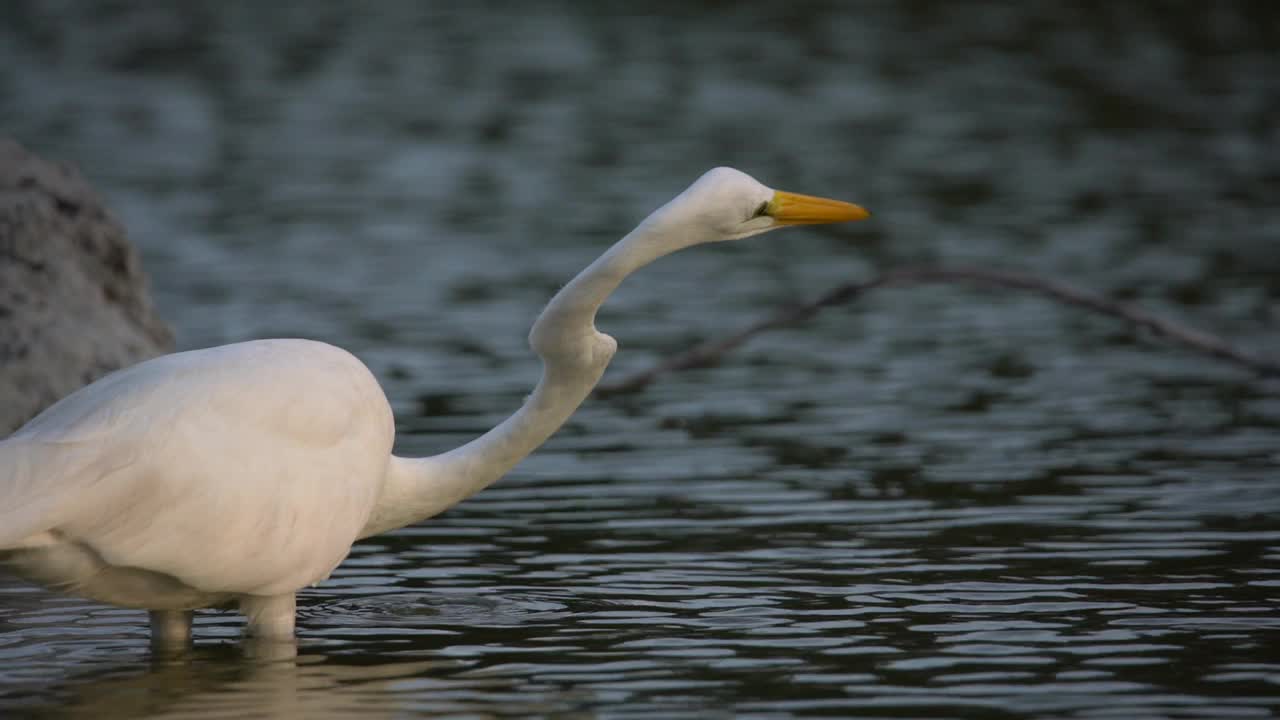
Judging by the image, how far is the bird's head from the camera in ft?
30.8

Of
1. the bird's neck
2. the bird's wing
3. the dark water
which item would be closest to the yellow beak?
the bird's neck

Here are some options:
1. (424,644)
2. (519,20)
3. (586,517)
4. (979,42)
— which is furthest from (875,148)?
(424,644)

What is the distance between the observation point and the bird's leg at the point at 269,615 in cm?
931

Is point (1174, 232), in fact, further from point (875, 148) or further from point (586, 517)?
point (586, 517)

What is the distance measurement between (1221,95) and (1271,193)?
321 inches

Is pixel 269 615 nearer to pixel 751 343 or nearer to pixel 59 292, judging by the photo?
pixel 59 292

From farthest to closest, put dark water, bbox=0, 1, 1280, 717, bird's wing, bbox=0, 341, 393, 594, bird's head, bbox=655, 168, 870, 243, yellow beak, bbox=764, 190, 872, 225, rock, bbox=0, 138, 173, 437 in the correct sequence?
1. rock, bbox=0, 138, 173, 437
2. yellow beak, bbox=764, 190, 872, 225
3. bird's head, bbox=655, 168, 870, 243
4. dark water, bbox=0, 1, 1280, 717
5. bird's wing, bbox=0, 341, 393, 594

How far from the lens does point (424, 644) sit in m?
9.61

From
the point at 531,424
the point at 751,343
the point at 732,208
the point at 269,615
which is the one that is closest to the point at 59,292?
the point at 531,424

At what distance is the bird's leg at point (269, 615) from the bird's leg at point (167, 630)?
10.9 inches

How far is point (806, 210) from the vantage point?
969cm

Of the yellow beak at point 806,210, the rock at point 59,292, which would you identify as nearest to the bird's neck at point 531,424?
the yellow beak at point 806,210

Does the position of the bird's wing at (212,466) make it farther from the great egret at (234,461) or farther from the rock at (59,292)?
the rock at (59,292)

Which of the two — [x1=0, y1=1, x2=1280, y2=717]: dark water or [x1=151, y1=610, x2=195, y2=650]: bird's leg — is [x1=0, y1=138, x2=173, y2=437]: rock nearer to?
[x1=0, y1=1, x2=1280, y2=717]: dark water
